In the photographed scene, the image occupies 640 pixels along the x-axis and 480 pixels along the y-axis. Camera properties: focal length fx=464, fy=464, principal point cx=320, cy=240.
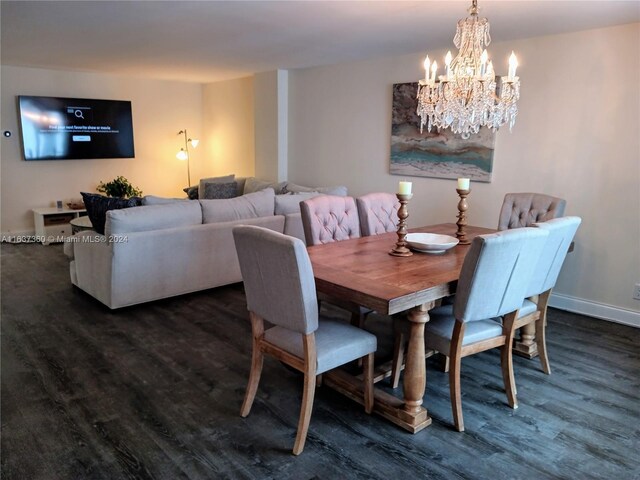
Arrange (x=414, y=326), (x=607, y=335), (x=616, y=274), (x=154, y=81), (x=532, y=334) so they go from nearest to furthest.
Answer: (x=414, y=326), (x=532, y=334), (x=607, y=335), (x=616, y=274), (x=154, y=81)

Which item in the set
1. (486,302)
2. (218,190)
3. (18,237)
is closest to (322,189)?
(218,190)

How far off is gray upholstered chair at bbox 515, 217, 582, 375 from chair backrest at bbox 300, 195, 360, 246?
1266 millimetres

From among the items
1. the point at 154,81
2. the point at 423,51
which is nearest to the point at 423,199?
the point at 423,51

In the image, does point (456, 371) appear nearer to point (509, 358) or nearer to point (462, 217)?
point (509, 358)

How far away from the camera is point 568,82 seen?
3887mm

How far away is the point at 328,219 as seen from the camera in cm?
325

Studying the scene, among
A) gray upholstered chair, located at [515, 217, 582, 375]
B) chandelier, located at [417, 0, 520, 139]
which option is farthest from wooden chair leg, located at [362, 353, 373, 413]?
chandelier, located at [417, 0, 520, 139]

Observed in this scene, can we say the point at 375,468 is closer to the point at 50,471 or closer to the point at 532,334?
the point at 50,471

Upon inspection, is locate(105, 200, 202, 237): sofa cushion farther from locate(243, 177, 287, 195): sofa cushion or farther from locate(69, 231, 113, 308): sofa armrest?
locate(243, 177, 287, 195): sofa cushion

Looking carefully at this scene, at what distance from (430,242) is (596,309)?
6.44 feet

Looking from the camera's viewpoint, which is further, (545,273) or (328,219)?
(328,219)

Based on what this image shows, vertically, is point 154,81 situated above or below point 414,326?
above

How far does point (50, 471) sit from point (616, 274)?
408 centimetres

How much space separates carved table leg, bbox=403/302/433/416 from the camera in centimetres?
229
